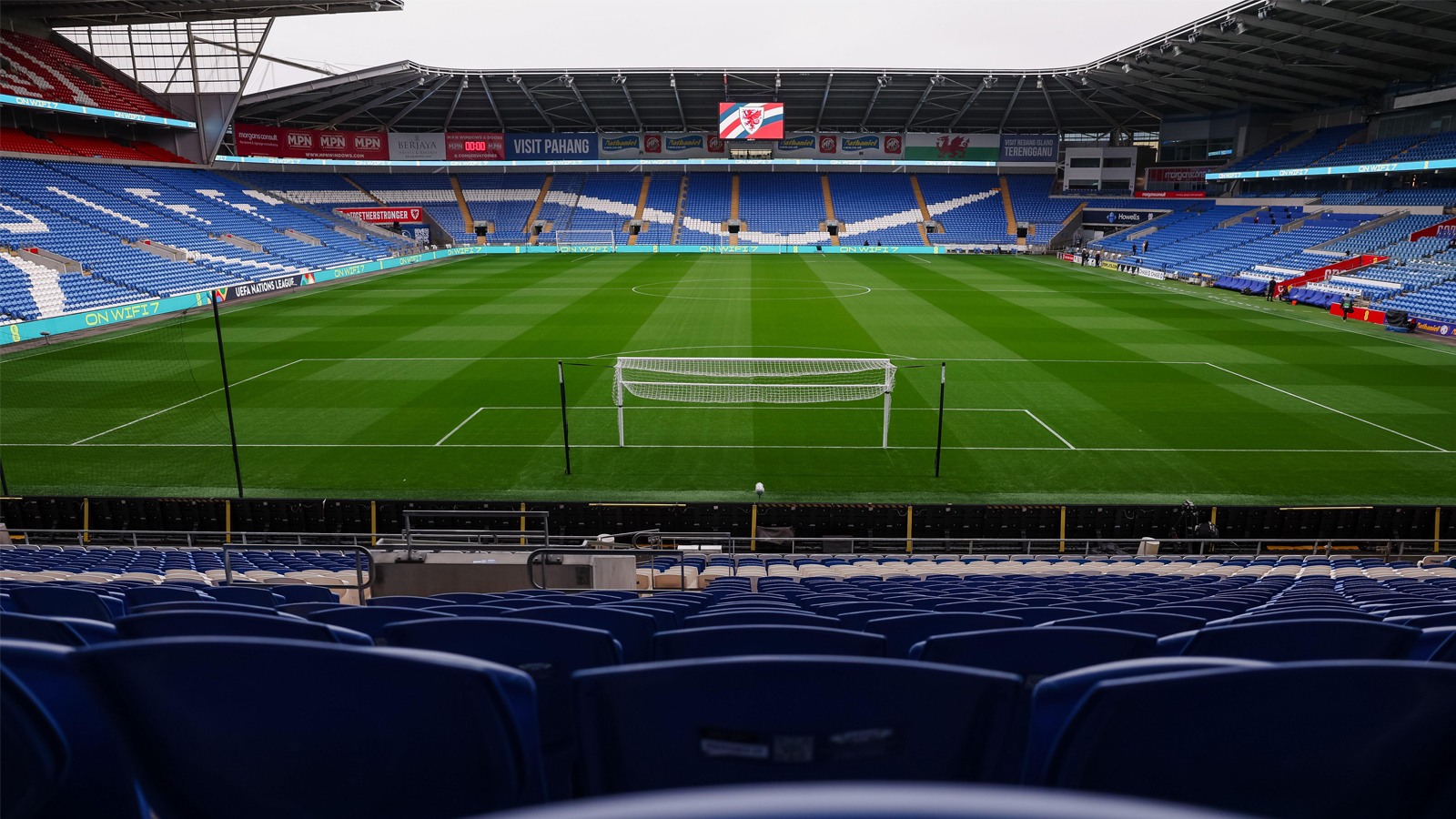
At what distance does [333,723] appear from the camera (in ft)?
5.69

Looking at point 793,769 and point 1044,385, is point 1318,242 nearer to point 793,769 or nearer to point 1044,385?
point 1044,385

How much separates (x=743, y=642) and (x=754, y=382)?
25.4 metres

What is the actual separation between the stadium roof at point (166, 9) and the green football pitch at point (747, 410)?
25.0 m

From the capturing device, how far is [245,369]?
30391mm

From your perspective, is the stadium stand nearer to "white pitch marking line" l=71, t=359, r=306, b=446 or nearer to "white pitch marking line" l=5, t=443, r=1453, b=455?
"white pitch marking line" l=71, t=359, r=306, b=446

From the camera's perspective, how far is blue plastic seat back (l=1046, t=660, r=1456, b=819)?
1521 millimetres

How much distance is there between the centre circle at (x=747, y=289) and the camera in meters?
49.1

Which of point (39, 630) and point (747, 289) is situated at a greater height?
point (747, 289)

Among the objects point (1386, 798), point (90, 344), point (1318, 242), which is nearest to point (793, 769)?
point (1386, 798)

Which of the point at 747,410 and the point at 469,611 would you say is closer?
the point at 469,611

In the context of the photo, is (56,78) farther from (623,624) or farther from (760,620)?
(760,620)

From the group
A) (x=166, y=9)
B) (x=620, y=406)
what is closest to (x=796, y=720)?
(x=620, y=406)

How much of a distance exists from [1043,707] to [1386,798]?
2.17ft

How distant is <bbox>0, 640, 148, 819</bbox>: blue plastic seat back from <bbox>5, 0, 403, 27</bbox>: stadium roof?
6501cm
